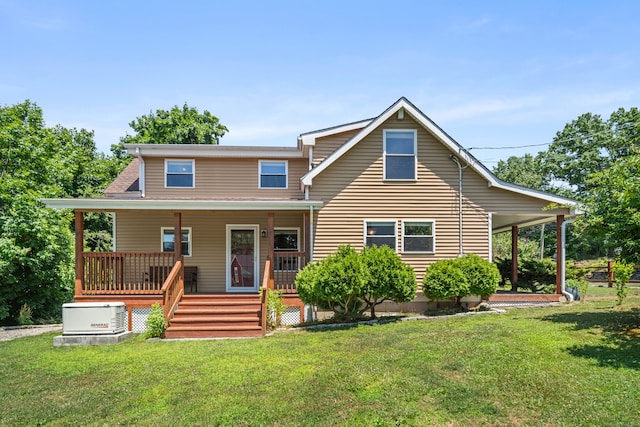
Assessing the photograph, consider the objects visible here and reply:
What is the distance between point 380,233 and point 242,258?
4.81 meters

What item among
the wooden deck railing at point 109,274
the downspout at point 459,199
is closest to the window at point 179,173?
the wooden deck railing at point 109,274

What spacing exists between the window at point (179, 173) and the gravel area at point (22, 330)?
565 cm

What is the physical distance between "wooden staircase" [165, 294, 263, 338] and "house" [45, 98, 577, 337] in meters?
0.03

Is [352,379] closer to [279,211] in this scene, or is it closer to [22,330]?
[279,211]

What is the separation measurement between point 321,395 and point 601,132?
47.6 m

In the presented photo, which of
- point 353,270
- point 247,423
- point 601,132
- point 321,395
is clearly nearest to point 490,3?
point 353,270

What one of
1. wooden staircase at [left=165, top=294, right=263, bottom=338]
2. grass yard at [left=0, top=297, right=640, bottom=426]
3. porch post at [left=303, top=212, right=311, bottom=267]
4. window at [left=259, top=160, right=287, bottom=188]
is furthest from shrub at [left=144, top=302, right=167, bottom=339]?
window at [left=259, top=160, right=287, bottom=188]

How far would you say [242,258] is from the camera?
13.6 m

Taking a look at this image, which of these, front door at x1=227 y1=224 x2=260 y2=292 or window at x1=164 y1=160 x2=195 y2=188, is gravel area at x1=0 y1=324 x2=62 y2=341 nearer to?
front door at x1=227 y1=224 x2=260 y2=292

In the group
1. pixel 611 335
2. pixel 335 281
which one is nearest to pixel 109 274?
pixel 335 281

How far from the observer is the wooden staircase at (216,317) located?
9.42 metres

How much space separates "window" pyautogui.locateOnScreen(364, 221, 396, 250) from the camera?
12.0 meters

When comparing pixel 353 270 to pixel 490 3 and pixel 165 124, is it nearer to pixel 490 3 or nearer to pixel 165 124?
pixel 490 3

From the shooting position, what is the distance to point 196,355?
7.38 m
